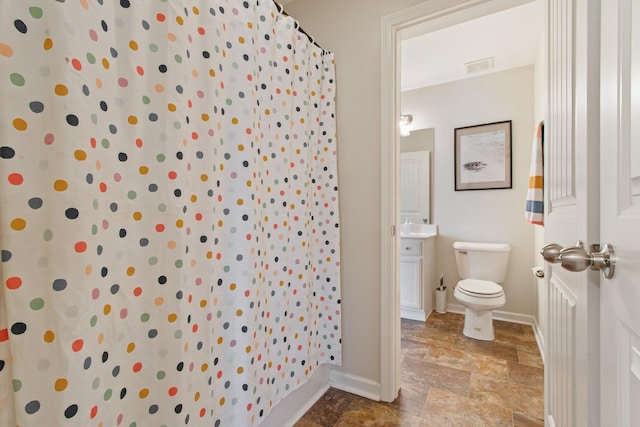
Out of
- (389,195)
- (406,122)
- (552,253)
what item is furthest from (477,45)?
(552,253)

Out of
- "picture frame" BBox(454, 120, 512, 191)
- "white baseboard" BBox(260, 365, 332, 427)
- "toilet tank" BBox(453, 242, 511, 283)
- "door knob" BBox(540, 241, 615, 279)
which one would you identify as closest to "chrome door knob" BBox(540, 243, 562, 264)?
"door knob" BBox(540, 241, 615, 279)

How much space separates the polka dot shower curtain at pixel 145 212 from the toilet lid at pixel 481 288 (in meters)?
1.64

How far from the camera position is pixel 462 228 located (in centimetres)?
281

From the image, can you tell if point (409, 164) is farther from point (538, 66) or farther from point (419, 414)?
point (419, 414)

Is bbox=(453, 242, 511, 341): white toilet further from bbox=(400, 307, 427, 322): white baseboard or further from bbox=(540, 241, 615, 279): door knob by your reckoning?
bbox=(540, 241, 615, 279): door knob

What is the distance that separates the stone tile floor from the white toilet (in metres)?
0.13

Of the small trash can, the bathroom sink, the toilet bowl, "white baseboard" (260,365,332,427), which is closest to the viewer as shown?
"white baseboard" (260,365,332,427)

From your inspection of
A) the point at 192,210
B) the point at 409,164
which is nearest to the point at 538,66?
the point at 409,164

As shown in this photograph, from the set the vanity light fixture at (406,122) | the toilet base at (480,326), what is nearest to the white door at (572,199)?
the toilet base at (480,326)

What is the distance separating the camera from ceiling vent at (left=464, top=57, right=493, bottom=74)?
96.3 inches

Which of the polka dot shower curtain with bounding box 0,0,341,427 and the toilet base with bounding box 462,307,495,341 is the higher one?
the polka dot shower curtain with bounding box 0,0,341,427

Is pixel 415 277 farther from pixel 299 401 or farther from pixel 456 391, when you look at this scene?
pixel 299 401

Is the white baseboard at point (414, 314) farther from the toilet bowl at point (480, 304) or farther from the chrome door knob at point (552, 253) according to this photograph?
the chrome door knob at point (552, 253)

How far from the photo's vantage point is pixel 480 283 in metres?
2.40
